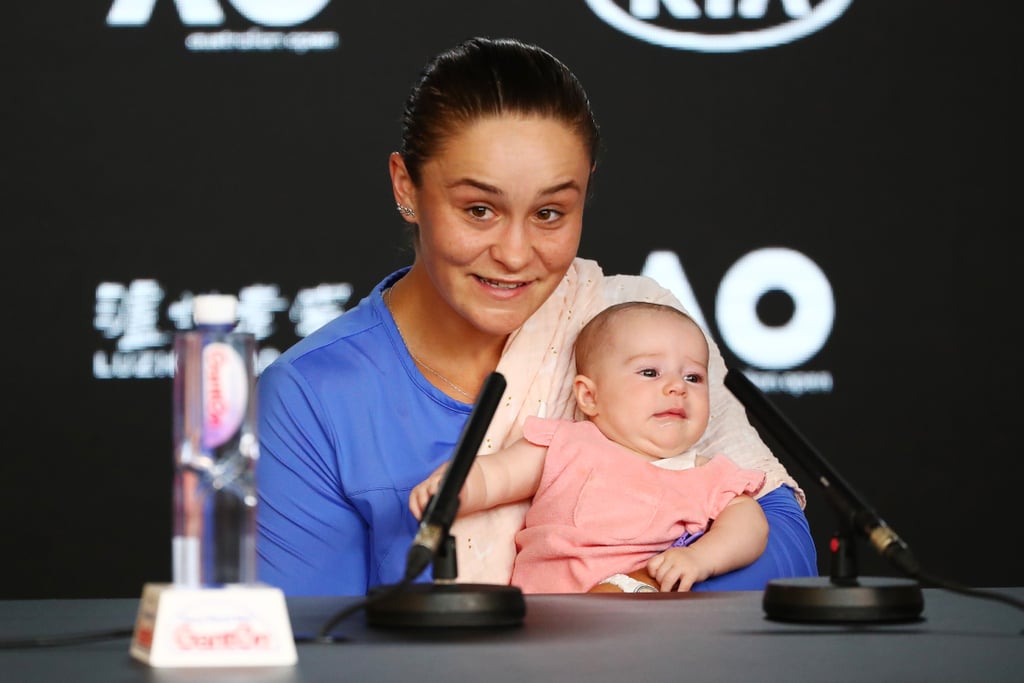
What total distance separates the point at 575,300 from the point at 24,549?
1.52 m

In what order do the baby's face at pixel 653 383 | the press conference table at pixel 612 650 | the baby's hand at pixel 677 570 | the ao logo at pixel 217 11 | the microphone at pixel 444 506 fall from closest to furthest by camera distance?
the press conference table at pixel 612 650 → the microphone at pixel 444 506 → the baby's hand at pixel 677 570 → the baby's face at pixel 653 383 → the ao logo at pixel 217 11

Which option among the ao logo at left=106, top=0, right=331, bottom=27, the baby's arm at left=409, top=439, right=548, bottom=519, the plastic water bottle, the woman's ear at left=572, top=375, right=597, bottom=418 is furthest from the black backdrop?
the plastic water bottle

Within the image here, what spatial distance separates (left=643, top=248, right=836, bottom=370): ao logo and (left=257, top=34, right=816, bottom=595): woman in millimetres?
1060

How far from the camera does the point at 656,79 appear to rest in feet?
9.84

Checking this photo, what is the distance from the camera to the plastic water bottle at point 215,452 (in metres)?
0.85

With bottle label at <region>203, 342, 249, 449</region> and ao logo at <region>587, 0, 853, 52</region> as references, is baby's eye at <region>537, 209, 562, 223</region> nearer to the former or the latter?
bottle label at <region>203, 342, 249, 449</region>

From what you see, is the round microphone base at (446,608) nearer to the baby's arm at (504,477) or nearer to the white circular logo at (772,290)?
the baby's arm at (504,477)

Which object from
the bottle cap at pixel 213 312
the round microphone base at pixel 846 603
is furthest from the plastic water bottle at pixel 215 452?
the round microphone base at pixel 846 603

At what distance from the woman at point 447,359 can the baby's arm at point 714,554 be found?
22mm

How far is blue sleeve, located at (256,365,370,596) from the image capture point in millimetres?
1737

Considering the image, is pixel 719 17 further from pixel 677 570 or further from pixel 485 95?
pixel 677 570

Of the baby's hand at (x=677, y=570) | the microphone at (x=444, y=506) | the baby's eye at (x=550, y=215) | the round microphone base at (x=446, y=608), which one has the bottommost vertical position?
the baby's hand at (x=677, y=570)

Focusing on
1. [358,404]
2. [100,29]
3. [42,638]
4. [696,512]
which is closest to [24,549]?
[100,29]

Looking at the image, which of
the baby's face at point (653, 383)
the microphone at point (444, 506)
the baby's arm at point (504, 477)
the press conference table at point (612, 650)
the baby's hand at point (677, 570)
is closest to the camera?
the press conference table at point (612, 650)
